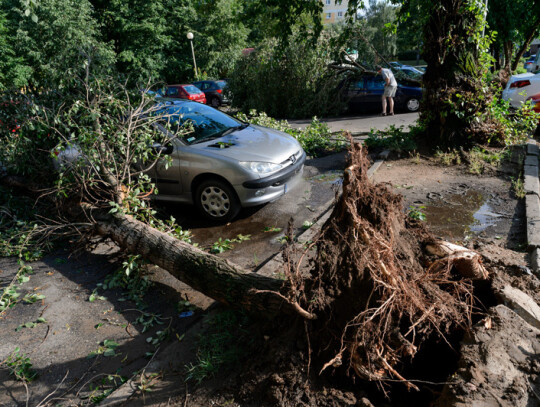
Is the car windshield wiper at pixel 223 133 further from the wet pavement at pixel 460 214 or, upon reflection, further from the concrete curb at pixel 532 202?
the concrete curb at pixel 532 202

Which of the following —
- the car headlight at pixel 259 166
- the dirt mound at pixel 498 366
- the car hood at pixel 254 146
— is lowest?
the dirt mound at pixel 498 366

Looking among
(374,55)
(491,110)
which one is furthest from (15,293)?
(374,55)

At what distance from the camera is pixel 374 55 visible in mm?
15719

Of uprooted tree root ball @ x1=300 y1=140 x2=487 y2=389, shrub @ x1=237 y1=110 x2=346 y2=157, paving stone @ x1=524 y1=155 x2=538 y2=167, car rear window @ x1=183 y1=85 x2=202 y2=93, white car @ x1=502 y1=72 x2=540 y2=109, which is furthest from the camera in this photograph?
car rear window @ x1=183 y1=85 x2=202 y2=93

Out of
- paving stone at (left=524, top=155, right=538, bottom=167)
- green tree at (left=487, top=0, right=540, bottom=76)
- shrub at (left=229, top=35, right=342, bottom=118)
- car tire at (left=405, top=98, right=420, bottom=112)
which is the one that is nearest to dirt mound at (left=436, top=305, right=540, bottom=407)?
paving stone at (left=524, top=155, right=538, bottom=167)

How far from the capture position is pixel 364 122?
13.7 m

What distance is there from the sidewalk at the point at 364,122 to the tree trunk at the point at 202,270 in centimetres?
858

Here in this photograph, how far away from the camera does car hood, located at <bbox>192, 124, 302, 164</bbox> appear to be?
19.2 feet

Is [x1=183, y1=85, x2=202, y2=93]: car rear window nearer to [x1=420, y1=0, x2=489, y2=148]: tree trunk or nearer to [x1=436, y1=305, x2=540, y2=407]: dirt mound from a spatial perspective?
[x1=420, y1=0, x2=489, y2=148]: tree trunk

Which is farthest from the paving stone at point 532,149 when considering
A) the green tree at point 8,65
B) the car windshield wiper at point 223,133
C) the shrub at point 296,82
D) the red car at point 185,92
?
the green tree at point 8,65

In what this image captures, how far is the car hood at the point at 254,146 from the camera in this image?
230 inches

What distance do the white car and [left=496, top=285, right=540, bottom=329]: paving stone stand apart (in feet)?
30.8

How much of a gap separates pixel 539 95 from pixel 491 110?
140 inches

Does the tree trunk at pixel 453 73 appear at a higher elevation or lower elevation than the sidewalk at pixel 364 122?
higher
